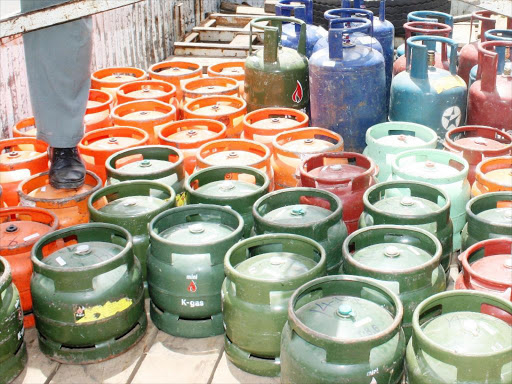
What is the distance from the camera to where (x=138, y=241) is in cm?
355

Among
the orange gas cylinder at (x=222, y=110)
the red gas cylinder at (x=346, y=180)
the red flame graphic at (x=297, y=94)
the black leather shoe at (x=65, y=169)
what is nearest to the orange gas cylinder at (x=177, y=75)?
the orange gas cylinder at (x=222, y=110)

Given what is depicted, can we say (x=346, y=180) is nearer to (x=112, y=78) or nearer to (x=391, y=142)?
(x=391, y=142)

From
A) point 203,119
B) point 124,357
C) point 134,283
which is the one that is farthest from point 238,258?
point 203,119

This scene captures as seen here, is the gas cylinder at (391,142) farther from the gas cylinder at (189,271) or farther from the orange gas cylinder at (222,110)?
the gas cylinder at (189,271)

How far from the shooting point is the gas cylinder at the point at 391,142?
13.9 ft

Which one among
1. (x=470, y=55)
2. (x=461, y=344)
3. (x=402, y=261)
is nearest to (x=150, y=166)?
(x=402, y=261)

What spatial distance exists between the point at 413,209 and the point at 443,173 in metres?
0.49

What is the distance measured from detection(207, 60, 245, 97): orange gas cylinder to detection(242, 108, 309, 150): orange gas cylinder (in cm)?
84

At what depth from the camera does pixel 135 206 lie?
363 centimetres

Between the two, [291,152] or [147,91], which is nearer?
[291,152]

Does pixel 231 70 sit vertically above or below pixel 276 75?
below

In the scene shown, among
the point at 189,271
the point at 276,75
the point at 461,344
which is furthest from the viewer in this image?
the point at 276,75

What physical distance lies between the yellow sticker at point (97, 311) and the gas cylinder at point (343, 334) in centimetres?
84

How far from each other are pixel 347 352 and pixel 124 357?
1.22 m
